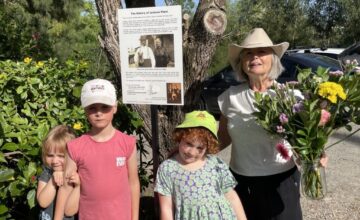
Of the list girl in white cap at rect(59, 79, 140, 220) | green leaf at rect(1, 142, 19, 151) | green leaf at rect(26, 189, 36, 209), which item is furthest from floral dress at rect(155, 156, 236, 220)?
green leaf at rect(1, 142, 19, 151)

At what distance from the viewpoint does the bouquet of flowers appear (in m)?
2.29

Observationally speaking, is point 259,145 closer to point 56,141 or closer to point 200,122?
Result: point 200,122

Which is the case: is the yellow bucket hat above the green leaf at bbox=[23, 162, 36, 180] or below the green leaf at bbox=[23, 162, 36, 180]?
above

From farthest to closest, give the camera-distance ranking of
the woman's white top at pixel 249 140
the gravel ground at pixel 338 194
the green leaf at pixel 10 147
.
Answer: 1. the gravel ground at pixel 338 194
2. the green leaf at pixel 10 147
3. the woman's white top at pixel 249 140

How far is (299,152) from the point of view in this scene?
232 centimetres

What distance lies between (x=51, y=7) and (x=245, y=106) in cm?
1550

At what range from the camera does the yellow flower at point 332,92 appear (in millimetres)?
2275

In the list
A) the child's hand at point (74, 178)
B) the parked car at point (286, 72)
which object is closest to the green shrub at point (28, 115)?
the child's hand at point (74, 178)

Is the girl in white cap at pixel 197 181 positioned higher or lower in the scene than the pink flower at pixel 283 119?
lower

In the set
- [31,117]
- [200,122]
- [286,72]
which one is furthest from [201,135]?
[286,72]

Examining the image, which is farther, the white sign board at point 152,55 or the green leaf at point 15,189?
the white sign board at point 152,55

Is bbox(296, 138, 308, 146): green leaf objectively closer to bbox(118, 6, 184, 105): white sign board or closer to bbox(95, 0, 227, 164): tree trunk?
bbox(118, 6, 184, 105): white sign board

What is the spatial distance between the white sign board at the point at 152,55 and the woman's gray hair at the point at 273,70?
1.30ft

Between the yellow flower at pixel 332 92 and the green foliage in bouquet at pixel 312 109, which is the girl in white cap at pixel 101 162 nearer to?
the green foliage in bouquet at pixel 312 109
